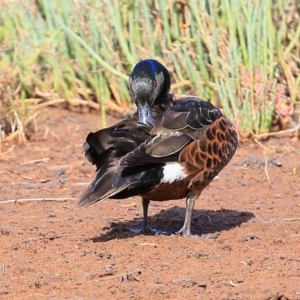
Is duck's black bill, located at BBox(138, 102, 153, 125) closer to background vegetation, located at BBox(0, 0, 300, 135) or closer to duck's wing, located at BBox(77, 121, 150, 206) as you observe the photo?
duck's wing, located at BBox(77, 121, 150, 206)

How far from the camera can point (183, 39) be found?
848 centimetres

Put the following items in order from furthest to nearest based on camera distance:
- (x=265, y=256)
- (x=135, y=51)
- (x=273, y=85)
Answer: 1. (x=135, y=51)
2. (x=273, y=85)
3. (x=265, y=256)

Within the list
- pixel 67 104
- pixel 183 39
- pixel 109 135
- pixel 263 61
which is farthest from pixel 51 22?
pixel 109 135

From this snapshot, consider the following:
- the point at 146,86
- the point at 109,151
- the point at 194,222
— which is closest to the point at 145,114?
the point at 146,86

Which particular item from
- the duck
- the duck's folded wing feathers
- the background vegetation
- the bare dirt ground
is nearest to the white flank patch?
the duck

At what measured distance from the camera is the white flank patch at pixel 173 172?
5.37 meters

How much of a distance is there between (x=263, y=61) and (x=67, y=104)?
2.65 metres

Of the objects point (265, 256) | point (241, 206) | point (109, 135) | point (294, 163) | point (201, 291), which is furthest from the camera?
point (294, 163)

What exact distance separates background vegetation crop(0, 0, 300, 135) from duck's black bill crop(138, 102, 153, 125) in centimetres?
261

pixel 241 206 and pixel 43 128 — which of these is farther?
pixel 43 128

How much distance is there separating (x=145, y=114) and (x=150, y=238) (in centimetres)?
82

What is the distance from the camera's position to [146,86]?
18.7 ft

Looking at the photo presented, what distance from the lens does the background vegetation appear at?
26.7 ft

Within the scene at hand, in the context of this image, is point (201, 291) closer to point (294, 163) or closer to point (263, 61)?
point (294, 163)
